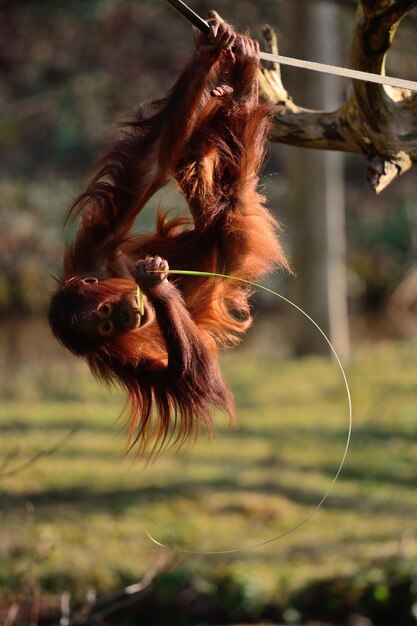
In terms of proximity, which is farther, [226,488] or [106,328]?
[226,488]

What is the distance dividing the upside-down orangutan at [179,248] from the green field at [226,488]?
859mm

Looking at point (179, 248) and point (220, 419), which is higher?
point (179, 248)

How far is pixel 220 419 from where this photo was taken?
7.89 m

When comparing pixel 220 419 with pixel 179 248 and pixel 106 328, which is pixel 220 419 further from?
pixel 106 328

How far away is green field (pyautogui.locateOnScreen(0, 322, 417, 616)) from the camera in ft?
17.5

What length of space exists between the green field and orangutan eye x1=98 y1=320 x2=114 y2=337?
3.26ft

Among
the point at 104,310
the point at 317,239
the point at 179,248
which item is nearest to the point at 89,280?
the point at 104,310

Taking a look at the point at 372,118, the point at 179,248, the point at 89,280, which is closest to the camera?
the point at 372,118

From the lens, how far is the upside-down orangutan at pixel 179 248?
3.31 metres

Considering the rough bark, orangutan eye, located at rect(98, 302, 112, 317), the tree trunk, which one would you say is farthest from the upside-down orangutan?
the tree trunk

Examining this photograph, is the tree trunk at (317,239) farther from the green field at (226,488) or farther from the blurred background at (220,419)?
the green field at (226,488)

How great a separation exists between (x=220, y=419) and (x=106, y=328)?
181 inches

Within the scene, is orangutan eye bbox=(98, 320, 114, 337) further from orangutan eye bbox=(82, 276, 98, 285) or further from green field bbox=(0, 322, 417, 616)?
green field bbox=(0, 322, 417, 616)

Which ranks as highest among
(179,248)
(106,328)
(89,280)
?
(179,248)
